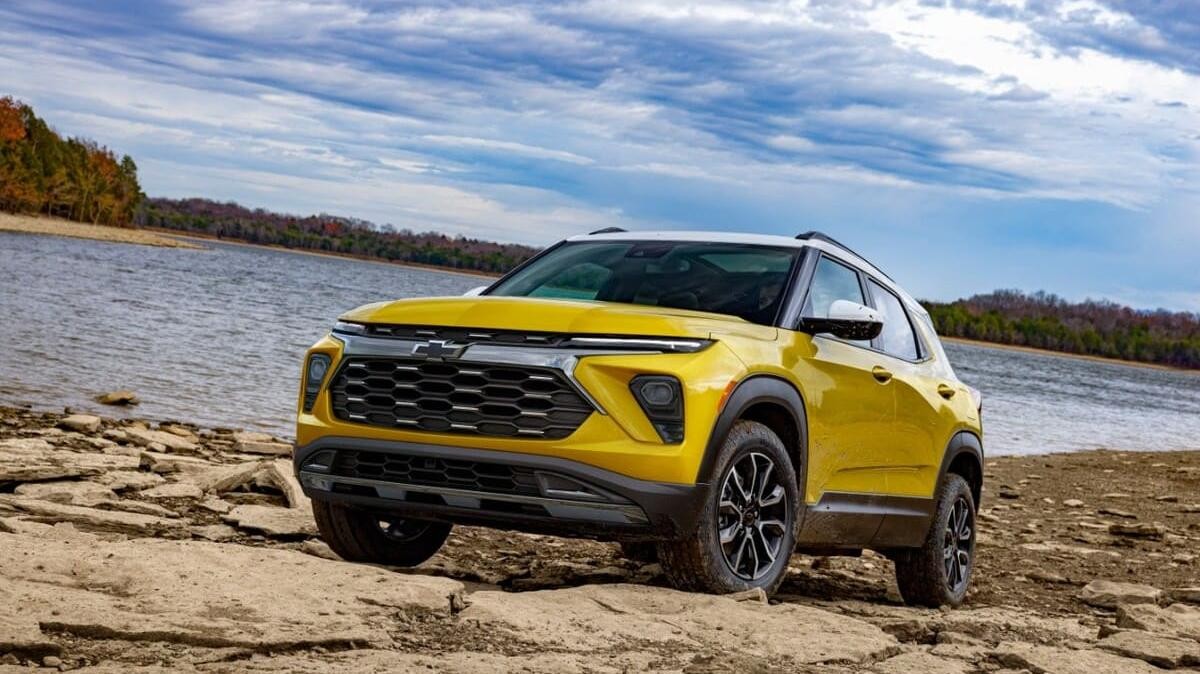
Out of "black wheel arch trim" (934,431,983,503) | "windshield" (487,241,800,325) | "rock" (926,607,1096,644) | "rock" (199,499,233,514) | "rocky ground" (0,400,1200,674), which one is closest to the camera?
"rocky ground" (0,400,1200,674)

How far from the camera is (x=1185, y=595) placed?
338 inches

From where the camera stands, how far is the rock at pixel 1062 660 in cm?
553

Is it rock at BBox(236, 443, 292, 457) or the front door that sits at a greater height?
the front door

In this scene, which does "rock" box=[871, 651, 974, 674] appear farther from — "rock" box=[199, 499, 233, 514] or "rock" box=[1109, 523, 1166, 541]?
"rock" box=[1109, 523, 1166, 541]

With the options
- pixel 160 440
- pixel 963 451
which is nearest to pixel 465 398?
pixel 963 451

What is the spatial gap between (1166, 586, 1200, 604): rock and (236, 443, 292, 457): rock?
7535 mm

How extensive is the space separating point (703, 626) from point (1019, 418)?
32176mm

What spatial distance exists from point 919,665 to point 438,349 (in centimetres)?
227

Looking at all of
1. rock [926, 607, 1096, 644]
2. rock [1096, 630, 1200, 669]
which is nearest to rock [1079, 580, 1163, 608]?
rock [926, 607, 1096, 644]

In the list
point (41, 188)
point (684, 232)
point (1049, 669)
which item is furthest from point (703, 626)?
point (41, 188)

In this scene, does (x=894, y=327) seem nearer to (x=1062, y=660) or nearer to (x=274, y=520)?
(x=1062, y=660)

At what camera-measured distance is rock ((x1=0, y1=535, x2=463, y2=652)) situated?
4.57 metres

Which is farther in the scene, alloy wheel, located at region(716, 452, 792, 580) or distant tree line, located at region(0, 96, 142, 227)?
distant tree line, located at region(0, 96, 142, 227)

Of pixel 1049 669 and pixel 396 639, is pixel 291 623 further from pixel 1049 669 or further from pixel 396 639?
pixel 1049 669
